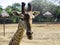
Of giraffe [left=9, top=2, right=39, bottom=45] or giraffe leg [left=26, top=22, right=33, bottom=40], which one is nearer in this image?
giraffe leg [left=26, top=22, right=33, bottom=40]

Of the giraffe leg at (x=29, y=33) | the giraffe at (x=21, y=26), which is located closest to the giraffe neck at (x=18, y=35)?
the giraffe at (x=21, y=26)

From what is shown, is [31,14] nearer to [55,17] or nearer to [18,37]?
[18,37]

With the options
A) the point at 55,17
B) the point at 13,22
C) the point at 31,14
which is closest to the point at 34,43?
the point at 31,14

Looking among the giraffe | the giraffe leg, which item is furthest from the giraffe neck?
the giraffe leg

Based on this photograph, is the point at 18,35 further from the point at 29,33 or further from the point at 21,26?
the point at 29,33

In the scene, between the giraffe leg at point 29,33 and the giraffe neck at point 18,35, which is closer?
the giraffe leg at point 29,33

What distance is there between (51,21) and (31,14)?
33758 mm

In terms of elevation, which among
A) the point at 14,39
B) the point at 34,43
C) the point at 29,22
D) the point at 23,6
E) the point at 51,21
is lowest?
the point at 51,21

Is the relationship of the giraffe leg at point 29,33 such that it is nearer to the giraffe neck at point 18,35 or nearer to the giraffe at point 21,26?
the giraffe at point 21,26

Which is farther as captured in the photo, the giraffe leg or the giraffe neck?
the giraffe neck

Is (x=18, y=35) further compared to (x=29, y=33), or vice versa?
(x=18, y=35)

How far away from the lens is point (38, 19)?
38.1 m

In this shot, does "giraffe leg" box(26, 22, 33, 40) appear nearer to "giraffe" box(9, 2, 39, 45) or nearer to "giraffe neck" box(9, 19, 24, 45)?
"giraffe" box(9, 2, 39, 45)

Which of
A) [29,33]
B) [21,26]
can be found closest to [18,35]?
[21,26]
